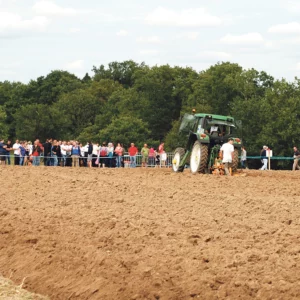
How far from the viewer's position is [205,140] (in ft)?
89.0

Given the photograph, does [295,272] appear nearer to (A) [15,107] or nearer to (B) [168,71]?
(B) [168,71]

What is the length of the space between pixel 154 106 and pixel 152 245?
8867 centimetres

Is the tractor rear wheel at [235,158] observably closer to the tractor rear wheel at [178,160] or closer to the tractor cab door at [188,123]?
the tractor cab door at [188,123]

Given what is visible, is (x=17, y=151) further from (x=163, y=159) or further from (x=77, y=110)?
(x=77, y=110)

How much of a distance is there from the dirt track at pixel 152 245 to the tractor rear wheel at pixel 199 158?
984cm

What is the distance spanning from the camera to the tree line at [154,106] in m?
80.4

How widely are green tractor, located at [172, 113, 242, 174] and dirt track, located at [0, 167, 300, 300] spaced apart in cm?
1005

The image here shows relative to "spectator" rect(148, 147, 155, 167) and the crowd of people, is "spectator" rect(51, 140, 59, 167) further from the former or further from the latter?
"spectator" rect(148, 147, 155, 167)

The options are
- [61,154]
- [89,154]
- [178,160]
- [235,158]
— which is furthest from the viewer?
[89,154]

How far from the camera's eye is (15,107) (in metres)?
113

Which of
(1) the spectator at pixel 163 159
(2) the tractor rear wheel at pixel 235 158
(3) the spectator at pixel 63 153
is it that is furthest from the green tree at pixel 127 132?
(2) the tractor rear wheel at pixel 235 158

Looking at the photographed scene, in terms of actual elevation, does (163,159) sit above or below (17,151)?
below

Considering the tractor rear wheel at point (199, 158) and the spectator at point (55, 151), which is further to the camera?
the spectator at point (55, 151)

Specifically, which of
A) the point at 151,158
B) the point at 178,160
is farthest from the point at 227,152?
the point at 151,158
